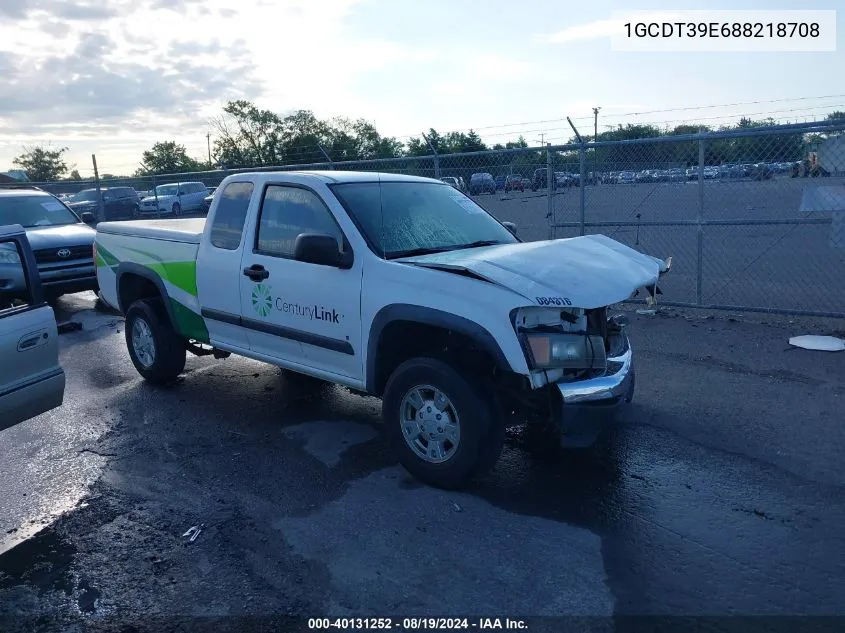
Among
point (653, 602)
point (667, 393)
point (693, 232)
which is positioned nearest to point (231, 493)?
point (653, 602)

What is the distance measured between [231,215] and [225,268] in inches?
18.1

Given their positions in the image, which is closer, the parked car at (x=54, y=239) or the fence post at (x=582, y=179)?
the fence post at (x=582, y=179)

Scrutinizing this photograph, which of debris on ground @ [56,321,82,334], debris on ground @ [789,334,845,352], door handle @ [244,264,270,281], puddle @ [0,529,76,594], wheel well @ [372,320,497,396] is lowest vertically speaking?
puddle @ [0,529,76,594]

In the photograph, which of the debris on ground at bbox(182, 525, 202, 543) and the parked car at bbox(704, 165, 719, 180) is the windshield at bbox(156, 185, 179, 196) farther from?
the debris on ground at bbox(182, 525, 202, 543)

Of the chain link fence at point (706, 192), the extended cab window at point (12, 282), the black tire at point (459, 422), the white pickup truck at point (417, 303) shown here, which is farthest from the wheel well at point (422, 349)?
the chain link fence at point (706, 192)

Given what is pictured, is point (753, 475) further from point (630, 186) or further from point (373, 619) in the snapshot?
point (630, 186)

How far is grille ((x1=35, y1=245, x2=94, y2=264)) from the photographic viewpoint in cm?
1052

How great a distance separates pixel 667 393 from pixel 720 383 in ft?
1.91

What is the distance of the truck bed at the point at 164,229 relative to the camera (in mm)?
6418

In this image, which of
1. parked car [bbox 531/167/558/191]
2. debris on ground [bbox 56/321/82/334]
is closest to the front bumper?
parked car [bbox 531/167/558/191]

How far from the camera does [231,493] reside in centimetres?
459

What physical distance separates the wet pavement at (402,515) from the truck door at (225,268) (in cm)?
74

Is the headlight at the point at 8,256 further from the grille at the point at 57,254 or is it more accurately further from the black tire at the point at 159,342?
the grille at the point at 57,254

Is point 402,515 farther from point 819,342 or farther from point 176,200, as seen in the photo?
point 176,200
